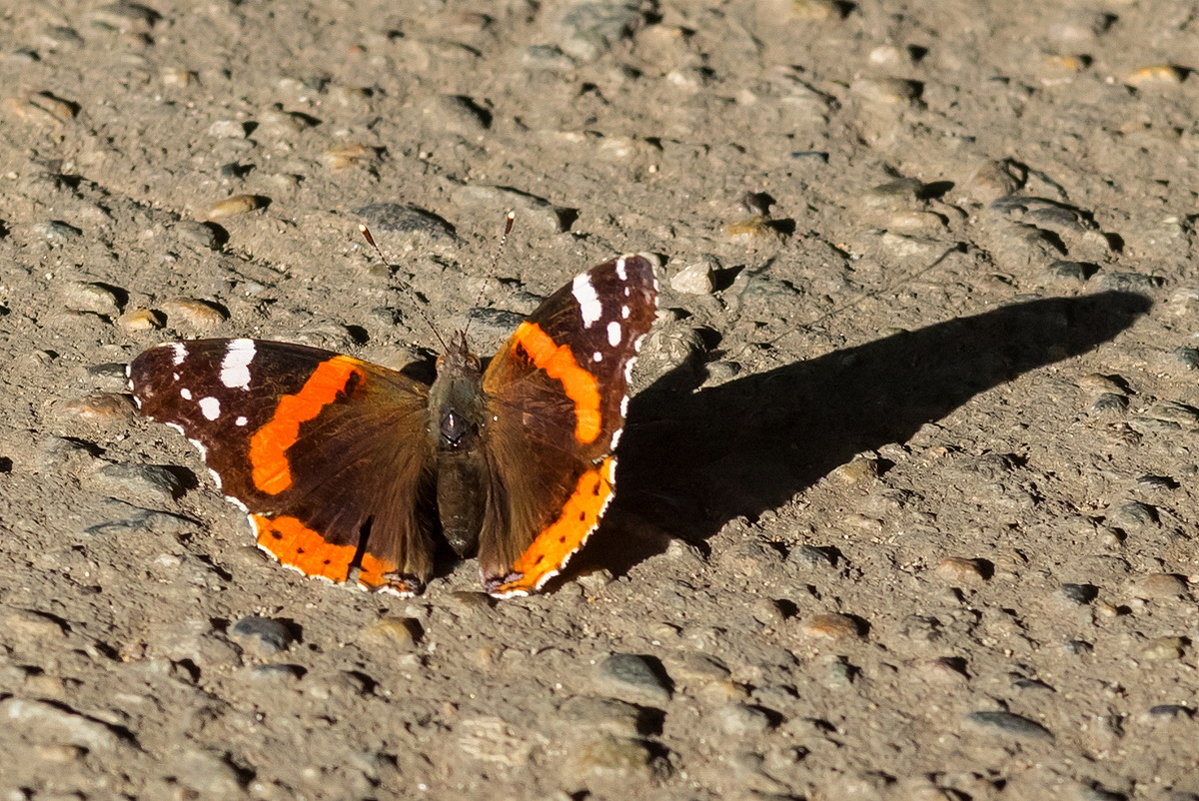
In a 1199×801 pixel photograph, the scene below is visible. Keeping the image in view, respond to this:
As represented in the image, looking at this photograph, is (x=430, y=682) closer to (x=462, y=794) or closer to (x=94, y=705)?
(x=462, y=794)

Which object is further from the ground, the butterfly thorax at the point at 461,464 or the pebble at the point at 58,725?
the butterfly thorax at the point at 461,464

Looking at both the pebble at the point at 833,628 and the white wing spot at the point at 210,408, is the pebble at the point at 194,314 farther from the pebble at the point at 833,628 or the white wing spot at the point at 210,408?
the pebble at the point at 833,628

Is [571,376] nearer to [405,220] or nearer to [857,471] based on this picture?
[857,471]

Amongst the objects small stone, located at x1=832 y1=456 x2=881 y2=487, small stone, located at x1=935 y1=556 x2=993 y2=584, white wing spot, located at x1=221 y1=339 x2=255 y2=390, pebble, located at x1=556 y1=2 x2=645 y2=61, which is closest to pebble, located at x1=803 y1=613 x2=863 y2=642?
small stone, located at x1=935 y1=556 x2=993 y2=584

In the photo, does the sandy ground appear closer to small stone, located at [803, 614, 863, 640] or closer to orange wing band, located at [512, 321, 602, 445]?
small stone, located at [803, 614, 863, 640]

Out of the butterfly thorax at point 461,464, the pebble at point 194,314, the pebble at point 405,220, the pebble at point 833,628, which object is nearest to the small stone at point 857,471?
the pebble at point 833,628
